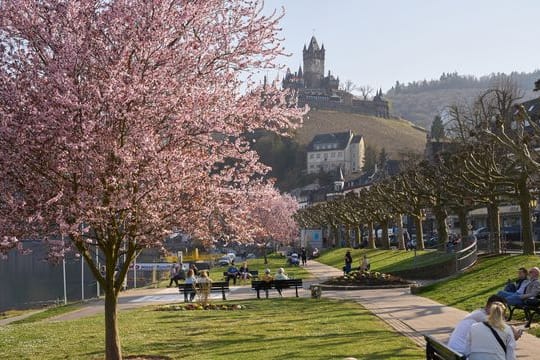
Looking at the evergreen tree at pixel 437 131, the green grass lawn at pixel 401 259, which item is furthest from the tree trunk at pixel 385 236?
the evergreen tree at pixel 437 131

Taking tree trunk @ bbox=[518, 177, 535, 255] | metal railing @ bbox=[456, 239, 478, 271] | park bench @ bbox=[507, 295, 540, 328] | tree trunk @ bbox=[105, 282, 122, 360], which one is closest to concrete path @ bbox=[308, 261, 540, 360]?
park bench @ bbox=[507, 295, 540, 328]

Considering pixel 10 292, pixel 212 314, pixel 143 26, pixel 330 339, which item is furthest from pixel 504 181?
pixel 10 292

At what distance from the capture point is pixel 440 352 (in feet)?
36.6

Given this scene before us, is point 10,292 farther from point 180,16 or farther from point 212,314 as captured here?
point 180,16

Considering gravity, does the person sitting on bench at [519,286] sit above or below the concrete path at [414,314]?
above

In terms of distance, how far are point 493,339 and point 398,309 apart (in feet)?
48.3

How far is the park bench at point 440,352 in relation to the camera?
32.7 ft

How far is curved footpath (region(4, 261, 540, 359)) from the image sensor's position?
18.0 meters

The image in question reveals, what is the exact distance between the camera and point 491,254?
37812mm

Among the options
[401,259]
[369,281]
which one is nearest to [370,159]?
[401,259]

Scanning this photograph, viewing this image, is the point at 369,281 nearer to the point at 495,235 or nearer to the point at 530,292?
the point at 495,235

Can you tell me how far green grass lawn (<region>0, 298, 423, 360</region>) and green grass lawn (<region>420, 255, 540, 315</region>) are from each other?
11.2 ft

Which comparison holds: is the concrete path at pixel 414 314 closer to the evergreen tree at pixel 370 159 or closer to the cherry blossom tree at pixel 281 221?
the cherry blossom tree at pixel 281 221

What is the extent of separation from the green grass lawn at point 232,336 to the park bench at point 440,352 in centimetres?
272
